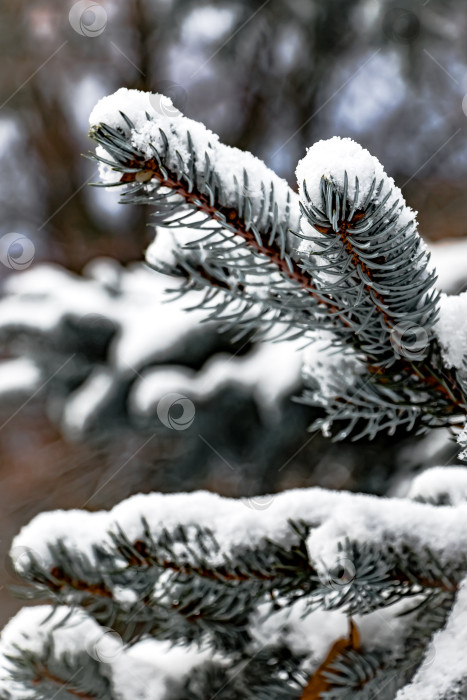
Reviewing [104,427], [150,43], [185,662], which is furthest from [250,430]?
[150,43]

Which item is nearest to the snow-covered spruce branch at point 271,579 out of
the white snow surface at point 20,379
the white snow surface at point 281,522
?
the white snow surface at point 281,522

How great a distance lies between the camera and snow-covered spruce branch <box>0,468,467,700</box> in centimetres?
28

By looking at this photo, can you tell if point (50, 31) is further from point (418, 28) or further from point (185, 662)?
point (185, 662)

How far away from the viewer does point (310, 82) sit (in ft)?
5.19

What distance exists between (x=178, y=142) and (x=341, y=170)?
0.21ft

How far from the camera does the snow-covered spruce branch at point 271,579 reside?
283 millimetres

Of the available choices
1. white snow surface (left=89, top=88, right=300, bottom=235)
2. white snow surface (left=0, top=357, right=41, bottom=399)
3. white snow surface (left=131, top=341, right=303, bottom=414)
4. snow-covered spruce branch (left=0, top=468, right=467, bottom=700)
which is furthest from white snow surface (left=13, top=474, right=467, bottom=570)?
white snow surface (left=0, top=357, right=41, bottom=399)

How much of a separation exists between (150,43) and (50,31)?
0.32 meters

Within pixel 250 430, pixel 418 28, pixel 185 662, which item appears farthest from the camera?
pixel 418 28

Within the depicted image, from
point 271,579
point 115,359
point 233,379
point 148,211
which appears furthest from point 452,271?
point 148,211

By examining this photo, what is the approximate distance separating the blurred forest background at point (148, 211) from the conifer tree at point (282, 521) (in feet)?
1.13

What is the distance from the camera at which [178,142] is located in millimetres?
→ 217

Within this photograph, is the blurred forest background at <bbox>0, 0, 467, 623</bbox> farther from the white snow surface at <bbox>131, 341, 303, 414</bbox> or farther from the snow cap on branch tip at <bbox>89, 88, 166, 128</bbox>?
the snow cap on branch tip at <bbox>89, 88, 166, 128</bbox>

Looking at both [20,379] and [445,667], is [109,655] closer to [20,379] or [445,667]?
[445,667]
